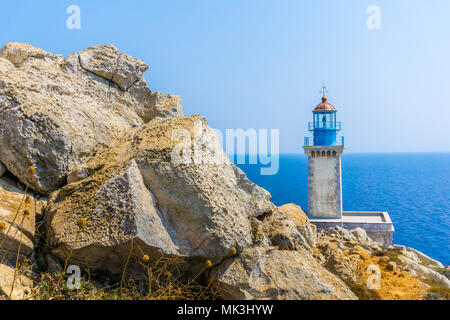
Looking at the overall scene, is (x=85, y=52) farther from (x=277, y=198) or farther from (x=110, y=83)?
(x=277, y=198)

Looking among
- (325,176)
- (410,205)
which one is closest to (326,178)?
(325,176)

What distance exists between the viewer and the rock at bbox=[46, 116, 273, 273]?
5.91 meters

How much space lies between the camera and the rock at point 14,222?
5879 mm

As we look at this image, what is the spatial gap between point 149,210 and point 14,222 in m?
2.31

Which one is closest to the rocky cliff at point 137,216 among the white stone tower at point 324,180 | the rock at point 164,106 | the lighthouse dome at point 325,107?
the rock at point 164,106

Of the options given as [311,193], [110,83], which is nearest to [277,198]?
[311,193]

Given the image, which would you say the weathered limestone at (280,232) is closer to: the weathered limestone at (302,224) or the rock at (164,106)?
the weathered limestone at (302,224)

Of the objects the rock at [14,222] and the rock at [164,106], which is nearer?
the rock at [14,222]

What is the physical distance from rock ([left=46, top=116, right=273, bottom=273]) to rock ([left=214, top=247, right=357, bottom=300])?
33cm

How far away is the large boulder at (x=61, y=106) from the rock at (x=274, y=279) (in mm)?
3863

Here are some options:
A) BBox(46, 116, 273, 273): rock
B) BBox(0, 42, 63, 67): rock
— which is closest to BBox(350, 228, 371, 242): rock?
BBox(46, 116, 273, 273): rock

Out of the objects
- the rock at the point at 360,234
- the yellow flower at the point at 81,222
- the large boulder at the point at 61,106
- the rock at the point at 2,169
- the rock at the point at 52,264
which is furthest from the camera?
the rock at the point at 360,234

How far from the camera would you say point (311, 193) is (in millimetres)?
27031
